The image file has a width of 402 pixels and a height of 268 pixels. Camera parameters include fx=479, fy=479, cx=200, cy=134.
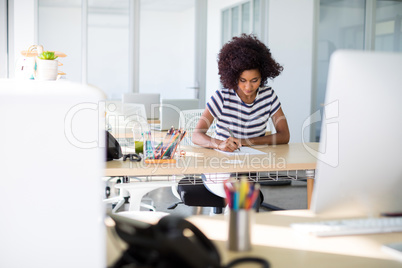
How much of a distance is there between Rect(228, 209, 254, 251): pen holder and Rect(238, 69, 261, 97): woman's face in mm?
1894

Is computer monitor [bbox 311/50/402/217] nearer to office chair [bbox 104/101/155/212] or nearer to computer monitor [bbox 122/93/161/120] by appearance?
office chair [bbox 104/101/155/212]

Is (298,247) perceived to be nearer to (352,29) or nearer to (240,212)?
(240,212)

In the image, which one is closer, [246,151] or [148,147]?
[148,147]

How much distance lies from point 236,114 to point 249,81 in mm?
231

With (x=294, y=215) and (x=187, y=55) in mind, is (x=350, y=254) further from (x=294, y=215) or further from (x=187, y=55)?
(x=187, y=55)

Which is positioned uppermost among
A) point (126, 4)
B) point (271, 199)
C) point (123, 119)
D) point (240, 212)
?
point (126, 4)

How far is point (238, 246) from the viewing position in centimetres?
115

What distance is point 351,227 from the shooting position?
130 cm

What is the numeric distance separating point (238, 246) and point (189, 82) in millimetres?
6209

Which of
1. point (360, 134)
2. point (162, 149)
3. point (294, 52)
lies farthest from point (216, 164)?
point (294, 52)

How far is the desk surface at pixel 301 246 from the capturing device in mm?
1116

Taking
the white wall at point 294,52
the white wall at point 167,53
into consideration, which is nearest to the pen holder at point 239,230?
the white wall at point 294,52

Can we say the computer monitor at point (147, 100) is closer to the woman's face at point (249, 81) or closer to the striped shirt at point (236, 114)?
the striped shirt at point (236, 114)

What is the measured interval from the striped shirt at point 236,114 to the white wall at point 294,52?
345cm
